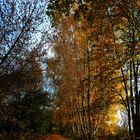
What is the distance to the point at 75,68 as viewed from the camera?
2936 centimetres

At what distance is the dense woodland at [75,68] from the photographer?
43.3 feet

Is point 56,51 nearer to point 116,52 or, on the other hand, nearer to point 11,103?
point 11,103

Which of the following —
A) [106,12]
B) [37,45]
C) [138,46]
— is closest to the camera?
[138,46]

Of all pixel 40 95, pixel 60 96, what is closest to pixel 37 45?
pixel 60 96

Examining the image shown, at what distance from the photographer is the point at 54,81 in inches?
1352

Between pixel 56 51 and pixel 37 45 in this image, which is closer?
pixel 37 45

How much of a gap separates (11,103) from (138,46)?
9.61m

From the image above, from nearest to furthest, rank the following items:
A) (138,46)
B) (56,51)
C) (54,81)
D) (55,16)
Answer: (55,16)
(138,46)
(56,51)
(54,81)

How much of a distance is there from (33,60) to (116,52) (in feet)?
16.2

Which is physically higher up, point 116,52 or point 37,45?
point 37,45

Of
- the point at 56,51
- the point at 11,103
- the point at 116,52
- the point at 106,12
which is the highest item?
the point at 56,51

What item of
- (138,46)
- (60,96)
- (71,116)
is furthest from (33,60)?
(60,96)

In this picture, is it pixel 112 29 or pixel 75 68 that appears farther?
pixel 75 68

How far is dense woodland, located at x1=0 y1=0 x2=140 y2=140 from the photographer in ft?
43.3
